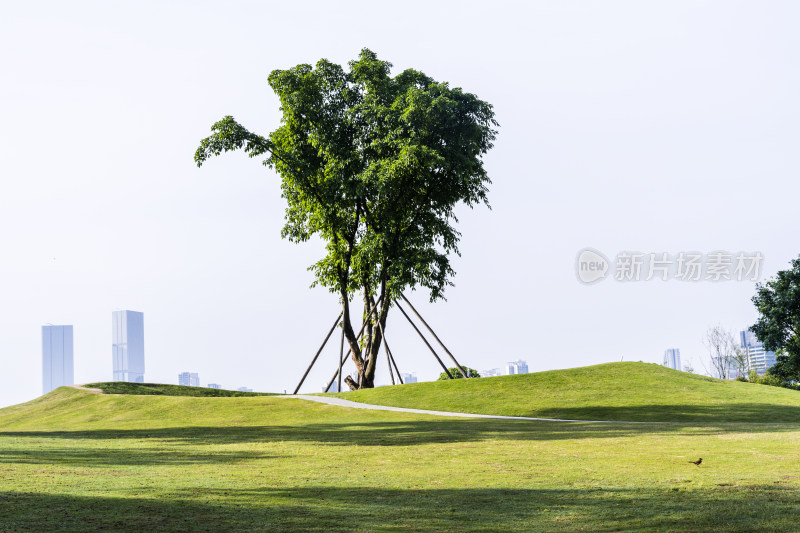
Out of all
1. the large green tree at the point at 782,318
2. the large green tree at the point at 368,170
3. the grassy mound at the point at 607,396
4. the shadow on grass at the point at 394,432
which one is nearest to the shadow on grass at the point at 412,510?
the shadow on grass at the point at 394,432

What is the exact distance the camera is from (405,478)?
10.6m

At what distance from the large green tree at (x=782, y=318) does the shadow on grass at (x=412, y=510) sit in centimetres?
3830

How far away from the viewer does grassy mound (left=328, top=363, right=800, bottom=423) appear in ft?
81.0

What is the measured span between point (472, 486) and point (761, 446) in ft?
25.9

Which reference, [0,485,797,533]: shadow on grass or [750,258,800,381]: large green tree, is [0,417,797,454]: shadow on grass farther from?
[750,258,800,381]: large green tree

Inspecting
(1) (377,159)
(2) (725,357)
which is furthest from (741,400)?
(2) (725,357)

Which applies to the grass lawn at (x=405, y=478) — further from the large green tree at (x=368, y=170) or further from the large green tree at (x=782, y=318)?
the large green tree at (x=782, y=318)

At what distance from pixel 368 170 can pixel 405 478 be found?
2107 cm

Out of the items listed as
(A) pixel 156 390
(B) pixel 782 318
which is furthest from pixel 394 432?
(B) pixel 782 318

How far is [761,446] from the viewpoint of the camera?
14414 millimetres

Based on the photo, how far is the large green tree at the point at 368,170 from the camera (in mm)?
30953

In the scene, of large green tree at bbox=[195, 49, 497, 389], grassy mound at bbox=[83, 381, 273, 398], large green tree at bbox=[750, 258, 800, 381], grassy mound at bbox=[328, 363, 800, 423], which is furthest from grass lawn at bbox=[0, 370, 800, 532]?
large green tree at bbox=[750, 258, 800, 381]

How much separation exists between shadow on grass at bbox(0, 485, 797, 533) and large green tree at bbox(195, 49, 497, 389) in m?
21.4

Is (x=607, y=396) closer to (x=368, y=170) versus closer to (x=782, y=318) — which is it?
(x=368, y=170)
